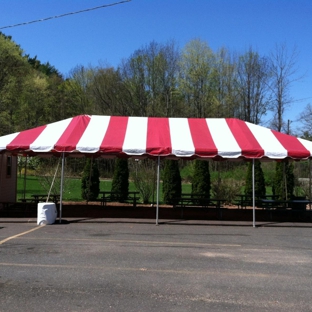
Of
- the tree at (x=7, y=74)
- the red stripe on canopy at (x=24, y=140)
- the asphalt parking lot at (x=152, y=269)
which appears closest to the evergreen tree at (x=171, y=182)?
the red stripe on canopy at (x=24, y=140)

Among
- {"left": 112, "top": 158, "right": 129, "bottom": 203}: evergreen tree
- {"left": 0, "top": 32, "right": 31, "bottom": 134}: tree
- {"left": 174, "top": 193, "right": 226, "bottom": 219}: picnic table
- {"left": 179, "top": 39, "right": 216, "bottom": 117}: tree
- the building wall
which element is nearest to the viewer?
{"left": 174, "top": 193, "right": 226, "bottom": 219}: picnic table

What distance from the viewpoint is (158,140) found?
1237 centimetres

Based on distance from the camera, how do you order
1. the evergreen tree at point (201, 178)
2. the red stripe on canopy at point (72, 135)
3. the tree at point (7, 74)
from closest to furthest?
the red stripe on canopy at point (72, 135) < the evergreen tree at point (201, 178) < the tree at point (7, 74)

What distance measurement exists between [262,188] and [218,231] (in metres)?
10.4

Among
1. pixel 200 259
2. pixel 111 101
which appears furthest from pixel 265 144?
pixel 111 101

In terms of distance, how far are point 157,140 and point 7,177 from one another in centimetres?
756

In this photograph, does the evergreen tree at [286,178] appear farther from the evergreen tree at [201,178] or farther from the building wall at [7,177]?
the building wall at [7,177]

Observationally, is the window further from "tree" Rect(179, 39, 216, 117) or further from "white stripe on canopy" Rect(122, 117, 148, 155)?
"tree" Rect(179, 39, 216, 117)

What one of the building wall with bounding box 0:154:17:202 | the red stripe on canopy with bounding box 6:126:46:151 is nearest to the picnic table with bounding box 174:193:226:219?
the red stripe on canopy with bounding box 6:126:46:151

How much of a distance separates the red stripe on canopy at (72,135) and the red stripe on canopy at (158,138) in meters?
2.04

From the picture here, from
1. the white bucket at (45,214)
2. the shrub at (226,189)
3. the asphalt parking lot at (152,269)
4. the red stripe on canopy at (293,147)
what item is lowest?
the asphalt parking lot at (152,269)

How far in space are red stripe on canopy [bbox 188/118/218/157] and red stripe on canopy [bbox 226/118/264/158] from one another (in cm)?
80

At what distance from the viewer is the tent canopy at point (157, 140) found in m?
11.9

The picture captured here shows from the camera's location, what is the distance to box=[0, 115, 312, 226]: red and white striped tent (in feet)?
39.0
